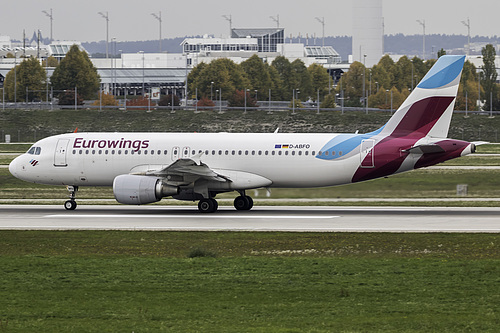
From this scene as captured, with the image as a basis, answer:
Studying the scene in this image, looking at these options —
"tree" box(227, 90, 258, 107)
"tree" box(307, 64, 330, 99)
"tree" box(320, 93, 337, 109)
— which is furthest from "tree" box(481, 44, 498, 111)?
"tree" box(227, 90, 258, 107)

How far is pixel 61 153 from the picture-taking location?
41.5 metres

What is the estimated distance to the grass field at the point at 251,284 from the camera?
16.7m

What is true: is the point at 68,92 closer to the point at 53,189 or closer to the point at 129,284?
the point at 53,189

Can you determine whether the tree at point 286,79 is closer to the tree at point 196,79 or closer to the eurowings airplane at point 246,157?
the tree at point 196,79

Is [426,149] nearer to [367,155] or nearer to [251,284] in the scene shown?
[367,155]

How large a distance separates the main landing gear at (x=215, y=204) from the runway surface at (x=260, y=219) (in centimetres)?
35

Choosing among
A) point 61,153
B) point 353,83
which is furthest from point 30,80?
point 61,153

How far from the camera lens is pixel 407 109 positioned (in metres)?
38.6

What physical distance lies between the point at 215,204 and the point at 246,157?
265 centimetres

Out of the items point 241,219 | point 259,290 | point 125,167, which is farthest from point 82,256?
point 125,167

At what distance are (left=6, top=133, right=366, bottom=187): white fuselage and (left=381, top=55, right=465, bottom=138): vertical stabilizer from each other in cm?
261

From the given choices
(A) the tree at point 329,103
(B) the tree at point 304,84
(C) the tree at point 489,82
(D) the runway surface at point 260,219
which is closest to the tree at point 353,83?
(B) the tree at point 304,84

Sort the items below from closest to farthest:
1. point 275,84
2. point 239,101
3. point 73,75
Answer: point 239,101 → point 73,75 → point 275,84

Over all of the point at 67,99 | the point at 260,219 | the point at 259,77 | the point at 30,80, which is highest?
the point at 259,77
